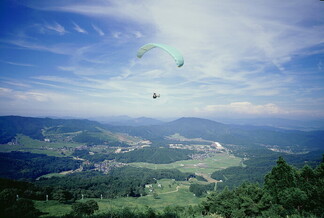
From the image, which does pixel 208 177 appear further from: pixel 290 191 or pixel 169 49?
pixel 169 49

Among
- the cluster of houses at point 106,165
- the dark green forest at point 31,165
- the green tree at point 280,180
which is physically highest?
the green tree at point 280,180

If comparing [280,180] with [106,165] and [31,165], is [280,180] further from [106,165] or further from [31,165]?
[31,165]

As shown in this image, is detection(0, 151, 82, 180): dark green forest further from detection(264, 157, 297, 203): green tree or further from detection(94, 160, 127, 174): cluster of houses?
detection(264, 157, 297, 203): green tree

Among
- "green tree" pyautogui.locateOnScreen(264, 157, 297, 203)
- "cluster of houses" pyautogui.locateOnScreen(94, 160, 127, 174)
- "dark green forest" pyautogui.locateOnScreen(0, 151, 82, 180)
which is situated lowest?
"cluster of houses" pyautogui.locateOnScreen(94, 160, 127, 174)

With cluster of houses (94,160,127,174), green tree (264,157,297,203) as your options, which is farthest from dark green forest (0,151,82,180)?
green tree (264,157,297,203)

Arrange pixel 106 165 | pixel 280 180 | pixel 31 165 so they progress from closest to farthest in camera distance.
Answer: pixel 280 180, pixel 31 165, pixel 106 165

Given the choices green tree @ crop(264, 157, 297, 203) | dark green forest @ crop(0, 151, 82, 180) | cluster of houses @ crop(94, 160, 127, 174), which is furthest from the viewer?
cluster of houses @ crop(94, 160, 127, 174)

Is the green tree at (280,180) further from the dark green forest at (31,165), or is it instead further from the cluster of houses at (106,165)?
the dark green forest at (31,165)

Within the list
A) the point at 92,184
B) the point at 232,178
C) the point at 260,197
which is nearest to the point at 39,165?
the point at 92,184

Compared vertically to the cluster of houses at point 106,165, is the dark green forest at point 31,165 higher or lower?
higher

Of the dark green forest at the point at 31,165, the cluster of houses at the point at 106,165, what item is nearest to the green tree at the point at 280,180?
the cluster of houses at the point at 106,165

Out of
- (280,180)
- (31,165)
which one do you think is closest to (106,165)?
(31,165)
